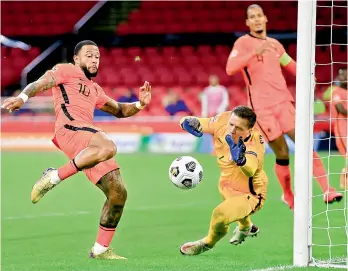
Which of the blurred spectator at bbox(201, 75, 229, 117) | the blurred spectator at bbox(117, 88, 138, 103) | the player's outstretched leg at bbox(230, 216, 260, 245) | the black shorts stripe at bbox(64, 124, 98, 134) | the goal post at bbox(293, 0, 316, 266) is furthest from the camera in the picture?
the blurred spectator at bbox(117, 88, 138, 103)

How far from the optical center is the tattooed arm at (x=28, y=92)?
21.2 feet

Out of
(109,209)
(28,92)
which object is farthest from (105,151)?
(28,92)

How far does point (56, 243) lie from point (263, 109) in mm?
2850

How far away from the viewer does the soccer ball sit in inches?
289

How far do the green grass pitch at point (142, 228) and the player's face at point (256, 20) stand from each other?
2.16 metres

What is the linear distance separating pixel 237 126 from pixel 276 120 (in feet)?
8.77

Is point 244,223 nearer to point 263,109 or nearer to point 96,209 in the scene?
point 263,109

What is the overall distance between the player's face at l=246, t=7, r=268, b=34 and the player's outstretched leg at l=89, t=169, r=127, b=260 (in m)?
3.03

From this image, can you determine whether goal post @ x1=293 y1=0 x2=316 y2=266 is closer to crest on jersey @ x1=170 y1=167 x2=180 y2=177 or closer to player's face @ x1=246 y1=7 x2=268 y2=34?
crest on jersey @ x1=170 y1=167 x2=180 y2=177

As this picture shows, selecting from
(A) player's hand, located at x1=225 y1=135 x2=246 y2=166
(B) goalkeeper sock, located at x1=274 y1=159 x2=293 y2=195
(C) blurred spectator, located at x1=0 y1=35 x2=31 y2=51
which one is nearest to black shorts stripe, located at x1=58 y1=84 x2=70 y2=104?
(A) player's hand, located at x1=225 y1=135 x2=246 y2=166

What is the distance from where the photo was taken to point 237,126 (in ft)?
23.2

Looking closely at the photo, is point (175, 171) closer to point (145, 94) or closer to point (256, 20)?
point (145, 94)

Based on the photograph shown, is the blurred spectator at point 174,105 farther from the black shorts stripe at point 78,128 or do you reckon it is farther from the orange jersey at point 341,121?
the black shorts stripe at point 78,128

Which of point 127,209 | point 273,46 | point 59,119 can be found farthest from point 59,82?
point 127,209
